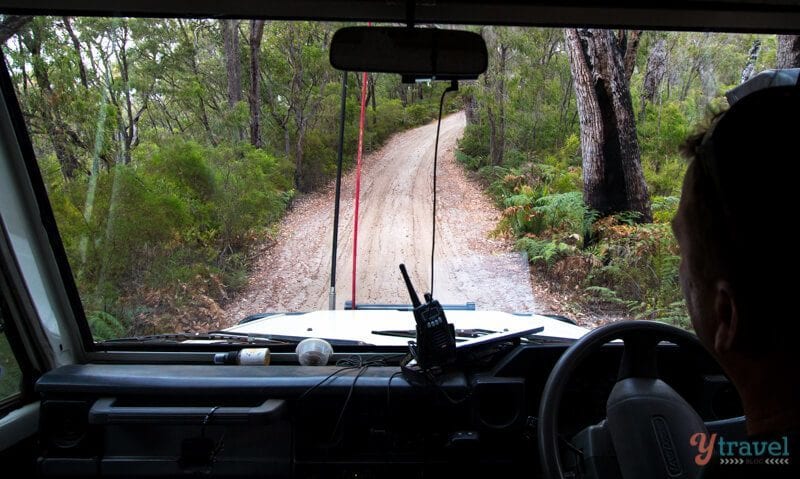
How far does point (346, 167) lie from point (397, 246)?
2.66ft

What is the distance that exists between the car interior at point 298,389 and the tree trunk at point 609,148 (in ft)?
4.36

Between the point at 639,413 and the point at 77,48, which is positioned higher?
the point at 77,48

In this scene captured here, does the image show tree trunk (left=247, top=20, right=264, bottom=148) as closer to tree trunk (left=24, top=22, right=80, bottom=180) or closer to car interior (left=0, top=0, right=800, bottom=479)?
car interior (left=0, top=0, right=800, bottom=479)

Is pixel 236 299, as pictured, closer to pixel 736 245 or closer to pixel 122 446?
pixel 122 446

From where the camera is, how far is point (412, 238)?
161 inches

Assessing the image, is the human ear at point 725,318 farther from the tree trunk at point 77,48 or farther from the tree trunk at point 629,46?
the tree trunk at point 77,48

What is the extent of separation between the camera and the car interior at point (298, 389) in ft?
8.61

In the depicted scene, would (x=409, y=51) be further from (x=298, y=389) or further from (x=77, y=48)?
(x=77, y=48)

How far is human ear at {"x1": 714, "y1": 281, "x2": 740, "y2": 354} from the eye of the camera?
111cm

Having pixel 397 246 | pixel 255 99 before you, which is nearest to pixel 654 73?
pixel 397 246

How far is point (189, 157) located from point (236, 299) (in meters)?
0.99

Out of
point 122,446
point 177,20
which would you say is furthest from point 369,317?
point 177,20

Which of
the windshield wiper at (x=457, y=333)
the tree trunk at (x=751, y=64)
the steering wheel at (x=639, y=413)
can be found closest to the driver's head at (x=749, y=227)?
the steering wheel at (x=639, y=413)
